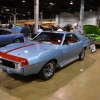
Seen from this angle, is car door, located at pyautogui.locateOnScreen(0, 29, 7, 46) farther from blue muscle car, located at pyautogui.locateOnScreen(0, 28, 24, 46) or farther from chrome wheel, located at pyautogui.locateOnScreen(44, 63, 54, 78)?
chrome wheel, located at pyautogui.locateOnScreen(44, 63, 54, 78)

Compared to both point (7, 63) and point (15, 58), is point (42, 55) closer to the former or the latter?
point (15, 58)

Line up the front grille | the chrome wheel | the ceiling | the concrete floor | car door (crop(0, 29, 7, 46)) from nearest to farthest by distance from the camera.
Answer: the concrete floor
the front grille
the chrome wheel
car door (crop(0, 29, 7, 46))
the ceiling

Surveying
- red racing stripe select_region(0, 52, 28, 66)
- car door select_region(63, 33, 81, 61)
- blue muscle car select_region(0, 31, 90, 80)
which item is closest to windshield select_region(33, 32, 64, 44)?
blue muscle car select_region(0, 31, 90, 80)

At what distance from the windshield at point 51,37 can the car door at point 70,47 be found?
214mm

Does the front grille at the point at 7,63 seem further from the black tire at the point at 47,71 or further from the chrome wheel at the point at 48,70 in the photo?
the chrome wheel at the point at 48,70

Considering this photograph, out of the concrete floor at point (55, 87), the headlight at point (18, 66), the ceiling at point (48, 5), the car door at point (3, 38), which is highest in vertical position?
the ceiling at point (48, 5)

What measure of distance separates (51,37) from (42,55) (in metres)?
1.44

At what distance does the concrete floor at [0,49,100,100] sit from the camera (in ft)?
10.0

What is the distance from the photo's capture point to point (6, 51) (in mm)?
3701

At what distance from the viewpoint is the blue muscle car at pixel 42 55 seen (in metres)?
3.26

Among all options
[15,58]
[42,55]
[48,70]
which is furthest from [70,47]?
[15,58]

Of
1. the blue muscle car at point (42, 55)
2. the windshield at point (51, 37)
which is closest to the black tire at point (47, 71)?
the blue muscle car at point (42, 55)

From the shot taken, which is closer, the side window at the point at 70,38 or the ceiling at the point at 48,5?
the side window at the point at 70,38

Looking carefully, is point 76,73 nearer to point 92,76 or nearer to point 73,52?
point 92,76
